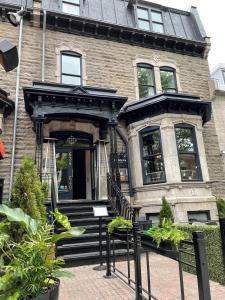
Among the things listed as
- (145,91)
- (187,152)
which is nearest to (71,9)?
(145,91)

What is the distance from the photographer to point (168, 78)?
42.6 ft

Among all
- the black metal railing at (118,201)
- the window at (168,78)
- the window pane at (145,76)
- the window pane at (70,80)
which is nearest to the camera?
the black metal railing at (118,201)

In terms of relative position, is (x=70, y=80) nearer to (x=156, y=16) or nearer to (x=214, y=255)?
(x=156, y=16)

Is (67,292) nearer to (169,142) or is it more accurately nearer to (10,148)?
(10,148)

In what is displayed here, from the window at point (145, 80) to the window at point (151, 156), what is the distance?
2.54m

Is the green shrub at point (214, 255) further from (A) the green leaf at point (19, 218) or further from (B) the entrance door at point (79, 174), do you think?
(B) the entrance door at point (79, 174)

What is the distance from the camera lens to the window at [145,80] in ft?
40.2

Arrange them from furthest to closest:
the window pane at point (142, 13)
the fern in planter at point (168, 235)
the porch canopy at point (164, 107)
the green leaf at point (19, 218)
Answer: the window pane at point (142, 13) < the porch canopy at point (164, 107) < the fern in planter at point (168, 235) < the green leaf at point (19, 218)

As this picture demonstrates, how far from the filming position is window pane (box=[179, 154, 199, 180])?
10.0 meters

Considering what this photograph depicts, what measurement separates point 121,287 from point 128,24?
1229cm

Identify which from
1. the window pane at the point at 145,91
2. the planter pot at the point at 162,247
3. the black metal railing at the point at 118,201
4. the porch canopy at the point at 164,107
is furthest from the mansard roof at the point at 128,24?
the planter pot at the point at 162,247

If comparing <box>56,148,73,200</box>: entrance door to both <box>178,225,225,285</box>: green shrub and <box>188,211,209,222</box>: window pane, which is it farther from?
<box>178,225,225,285</box>: green shrub

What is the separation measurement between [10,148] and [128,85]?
599 centimetres

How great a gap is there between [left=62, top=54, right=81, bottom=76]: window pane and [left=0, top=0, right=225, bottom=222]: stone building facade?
0.53ft
